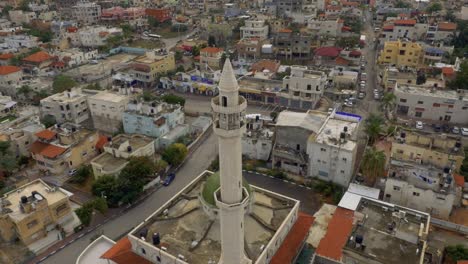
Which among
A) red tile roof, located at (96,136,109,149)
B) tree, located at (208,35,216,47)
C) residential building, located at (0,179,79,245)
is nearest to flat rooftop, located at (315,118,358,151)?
red tile roof, located at (96,136,109,149)

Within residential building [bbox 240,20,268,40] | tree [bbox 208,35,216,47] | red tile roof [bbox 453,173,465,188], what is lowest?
red tile roof [bbox 453,173,465,188]

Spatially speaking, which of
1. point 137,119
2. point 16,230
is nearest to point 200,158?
point 137,119

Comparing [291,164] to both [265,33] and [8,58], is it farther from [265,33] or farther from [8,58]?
[8,58]

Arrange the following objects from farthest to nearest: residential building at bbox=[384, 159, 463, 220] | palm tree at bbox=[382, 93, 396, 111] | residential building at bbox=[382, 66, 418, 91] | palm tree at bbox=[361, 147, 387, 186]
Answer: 1. residential building at bbox=[382, 66, 418, 91]
2. palm tree at bbox=[382, 93, 396, 111]
3. palm tree at bbox=[361, 147, 387, 186]
4. residential building at bbox=[384, 159, 463, 220]

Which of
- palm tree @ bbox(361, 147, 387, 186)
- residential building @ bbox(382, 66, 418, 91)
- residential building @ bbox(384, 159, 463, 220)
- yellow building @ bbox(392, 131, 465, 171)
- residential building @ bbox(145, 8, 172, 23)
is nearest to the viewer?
residential building @ bbox(384, 159, 463, 220)

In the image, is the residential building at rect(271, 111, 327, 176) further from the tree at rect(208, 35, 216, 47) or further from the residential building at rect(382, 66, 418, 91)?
the tree at rect(208, 35, 216, 47)

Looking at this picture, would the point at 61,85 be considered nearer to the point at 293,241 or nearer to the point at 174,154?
the point at 174,154
